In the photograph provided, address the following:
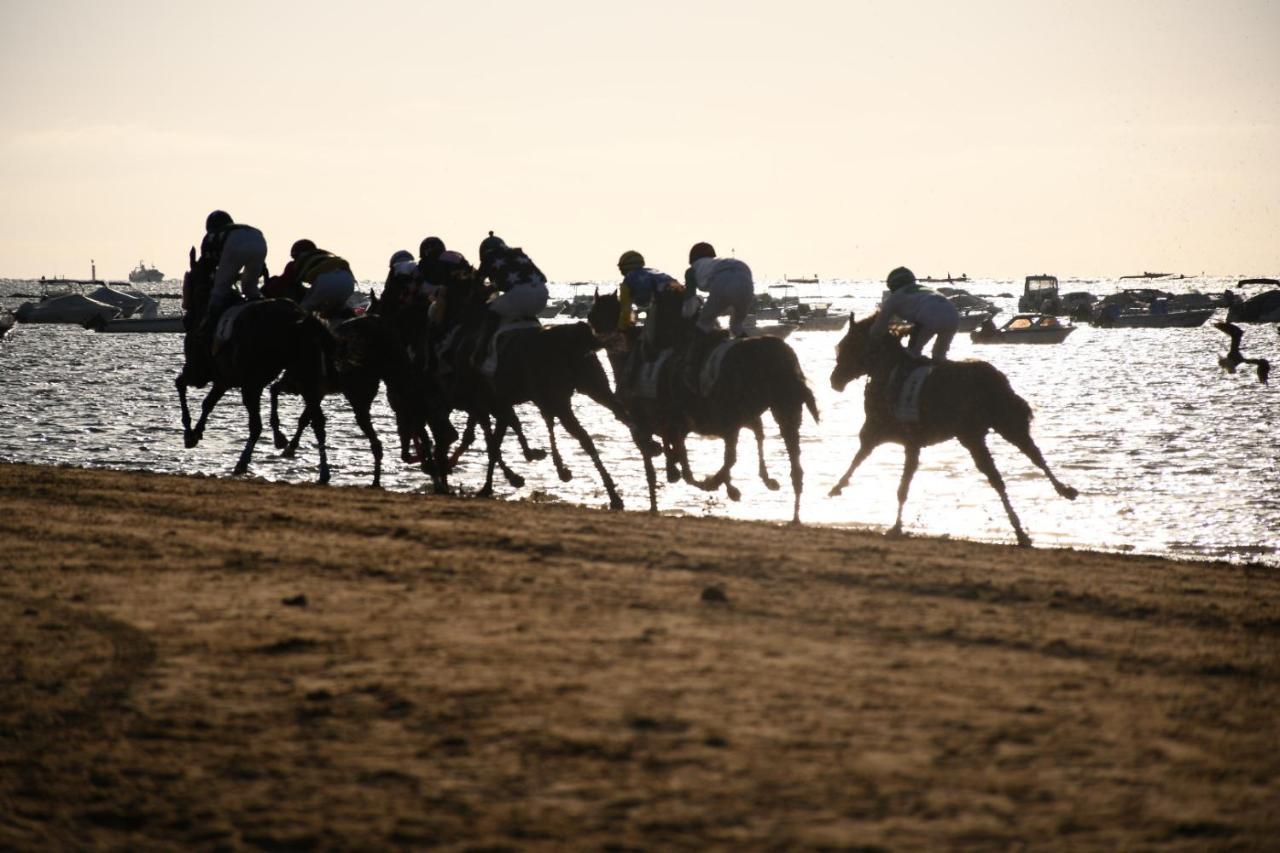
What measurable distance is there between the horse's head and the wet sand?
16.5ft

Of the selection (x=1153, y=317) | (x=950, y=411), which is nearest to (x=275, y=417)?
(x=950, y=411)

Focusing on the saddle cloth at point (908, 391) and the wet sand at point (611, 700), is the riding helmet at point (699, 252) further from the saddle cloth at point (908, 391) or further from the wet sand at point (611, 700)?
the wet sand at point (611, 700)

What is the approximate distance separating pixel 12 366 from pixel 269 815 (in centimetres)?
7785

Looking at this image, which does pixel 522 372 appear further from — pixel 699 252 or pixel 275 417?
pixel 275 417

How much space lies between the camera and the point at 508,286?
18.5 meters

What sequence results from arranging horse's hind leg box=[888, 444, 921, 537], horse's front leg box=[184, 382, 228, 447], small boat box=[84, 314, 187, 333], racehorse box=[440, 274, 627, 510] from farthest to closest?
small boat box=[84, 314, 187, 333]
horse's front leg box=[184, 382, 228, 447]
racehorse box=[440, 274, 627, 510]
horse's hind leg box=[888, 444, 921, 537]

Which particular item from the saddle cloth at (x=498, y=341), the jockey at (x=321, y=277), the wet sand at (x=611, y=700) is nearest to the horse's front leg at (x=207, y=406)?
the jockey at (x=321, y=277)

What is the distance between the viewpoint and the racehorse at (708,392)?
54.4ft

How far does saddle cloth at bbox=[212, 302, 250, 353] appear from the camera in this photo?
1909cm

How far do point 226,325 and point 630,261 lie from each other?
16.2ft

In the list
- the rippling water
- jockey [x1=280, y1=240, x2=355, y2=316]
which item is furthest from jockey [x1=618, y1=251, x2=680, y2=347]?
the rippling water

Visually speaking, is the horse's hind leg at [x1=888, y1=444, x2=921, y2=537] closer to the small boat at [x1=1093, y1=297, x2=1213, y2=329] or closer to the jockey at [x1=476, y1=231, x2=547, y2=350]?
the jockey at [x1=476, y1=231, x2=547, y2=350]

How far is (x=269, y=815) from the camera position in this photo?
613cm

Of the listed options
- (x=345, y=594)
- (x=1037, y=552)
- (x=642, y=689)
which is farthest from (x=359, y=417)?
(x=642, y=689)
